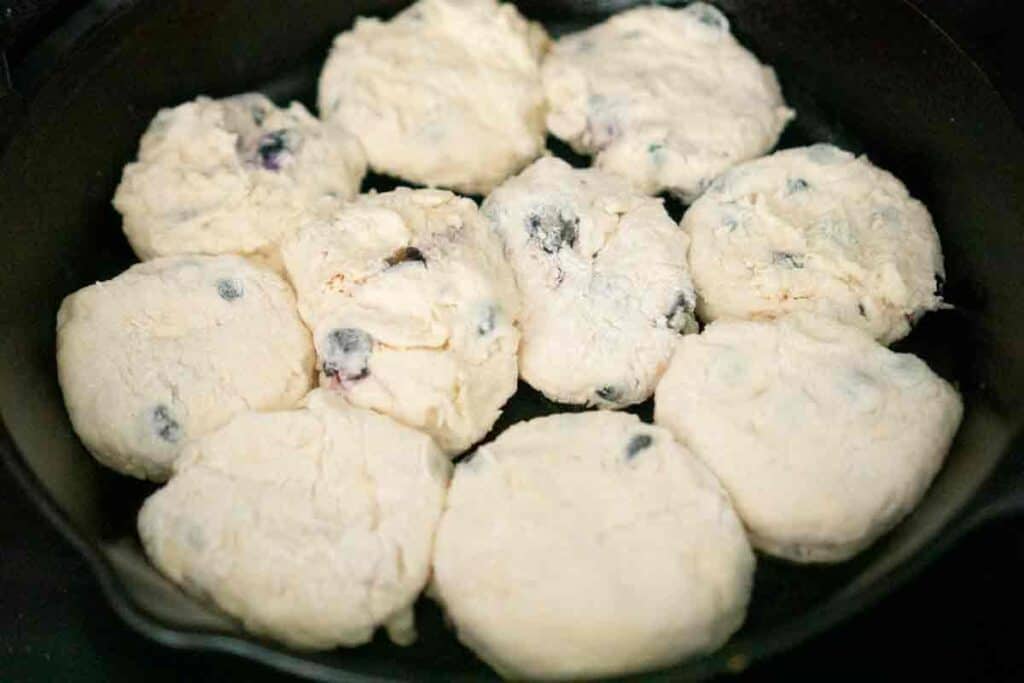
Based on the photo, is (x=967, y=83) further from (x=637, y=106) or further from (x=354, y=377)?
(x=354, y=377)

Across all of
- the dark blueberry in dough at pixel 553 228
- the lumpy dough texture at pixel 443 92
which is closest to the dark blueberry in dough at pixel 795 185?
the dark blueberry in dough at pixel 553 228

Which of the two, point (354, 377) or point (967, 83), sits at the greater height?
point (967, 83)

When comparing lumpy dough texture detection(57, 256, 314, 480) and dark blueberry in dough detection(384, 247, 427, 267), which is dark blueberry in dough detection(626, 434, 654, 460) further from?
lumpy dough texture detection(57, 256, 314, 480)

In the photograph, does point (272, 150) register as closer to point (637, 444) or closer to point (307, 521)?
point (307, 521)

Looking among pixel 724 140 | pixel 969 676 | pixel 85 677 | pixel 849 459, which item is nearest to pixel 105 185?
pixel 85 677

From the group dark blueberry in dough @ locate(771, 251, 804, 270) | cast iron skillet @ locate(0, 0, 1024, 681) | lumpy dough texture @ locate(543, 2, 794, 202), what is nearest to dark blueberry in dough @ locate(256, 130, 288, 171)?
cast iron skillet @ locate(0, 0, 1024, 681)

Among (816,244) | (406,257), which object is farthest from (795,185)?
(406,257)
